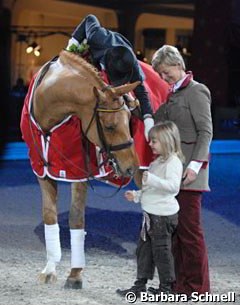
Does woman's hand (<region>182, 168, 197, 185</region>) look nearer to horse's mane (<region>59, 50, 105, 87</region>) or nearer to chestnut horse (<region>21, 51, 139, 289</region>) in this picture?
chestnut horse (<region>21, 51, 139, 289</region>)

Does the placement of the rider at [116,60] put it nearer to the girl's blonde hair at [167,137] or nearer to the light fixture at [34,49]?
the girl's blonde hair at [167,137]

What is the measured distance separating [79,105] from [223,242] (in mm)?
2696

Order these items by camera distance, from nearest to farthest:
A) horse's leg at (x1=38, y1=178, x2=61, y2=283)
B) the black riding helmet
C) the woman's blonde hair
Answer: the woman's blonde hair
the black riding helmet
horse's leg at (x1=38, y1=178, x2=61, y2=283)

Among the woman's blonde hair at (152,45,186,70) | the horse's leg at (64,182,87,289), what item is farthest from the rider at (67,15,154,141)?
the horse's leg at (64,182,87,289)

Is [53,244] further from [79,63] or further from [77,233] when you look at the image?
[79,63]

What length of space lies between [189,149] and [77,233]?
107 cm

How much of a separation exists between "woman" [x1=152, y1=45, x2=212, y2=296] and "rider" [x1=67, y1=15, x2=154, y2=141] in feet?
0.57

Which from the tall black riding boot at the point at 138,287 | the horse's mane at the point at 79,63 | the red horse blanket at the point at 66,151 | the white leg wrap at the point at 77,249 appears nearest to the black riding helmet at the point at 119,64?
the horse's mane at the point at 79,63

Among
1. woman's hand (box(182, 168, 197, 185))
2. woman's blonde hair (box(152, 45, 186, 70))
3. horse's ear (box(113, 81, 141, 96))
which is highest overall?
woman's blonde hair (box(152, 45, 186, 70))

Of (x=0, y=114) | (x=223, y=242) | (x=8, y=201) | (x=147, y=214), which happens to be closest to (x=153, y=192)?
(x=147, y=214)

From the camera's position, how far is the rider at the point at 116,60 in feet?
A: 17.4

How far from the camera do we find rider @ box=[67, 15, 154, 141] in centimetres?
531

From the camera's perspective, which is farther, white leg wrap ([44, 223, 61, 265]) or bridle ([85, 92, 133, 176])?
white leg wrap ([44, 223, 61, 265])

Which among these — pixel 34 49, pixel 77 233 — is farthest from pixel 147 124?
pixel 34 49
